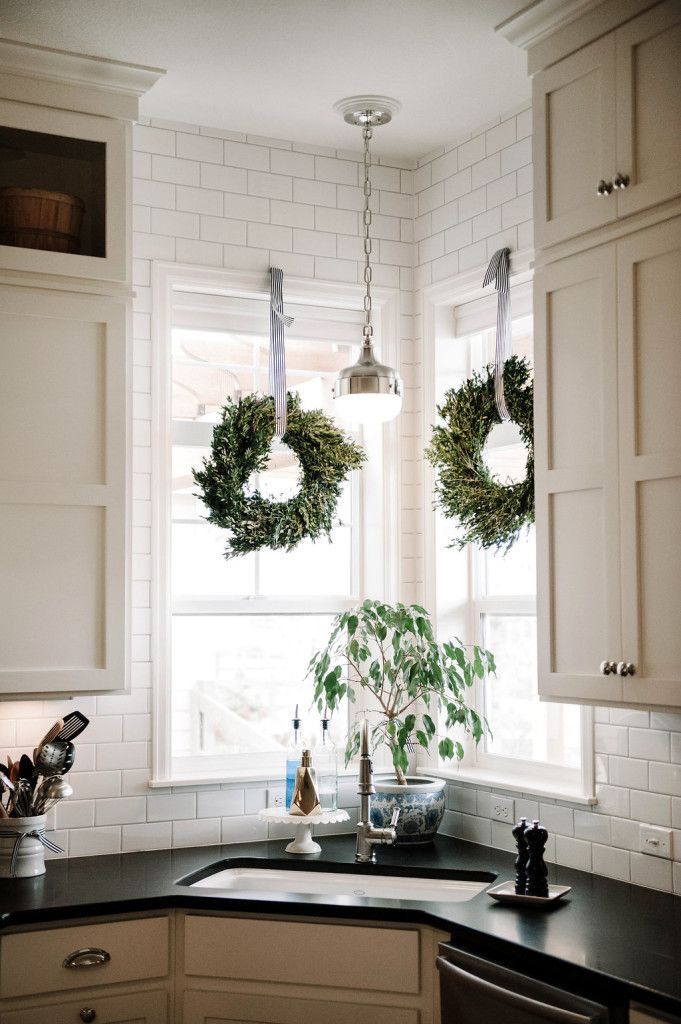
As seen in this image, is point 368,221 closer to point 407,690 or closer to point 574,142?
point 574,142

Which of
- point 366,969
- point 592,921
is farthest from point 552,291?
point 366,969

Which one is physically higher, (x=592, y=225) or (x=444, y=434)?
(x=592, y=225)

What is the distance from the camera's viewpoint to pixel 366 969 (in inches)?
105

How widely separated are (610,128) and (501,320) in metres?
0.90

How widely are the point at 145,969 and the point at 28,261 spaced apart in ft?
6.11

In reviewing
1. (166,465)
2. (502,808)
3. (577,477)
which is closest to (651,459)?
(577,477)

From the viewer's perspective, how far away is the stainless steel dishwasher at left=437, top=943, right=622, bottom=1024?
2.14 m

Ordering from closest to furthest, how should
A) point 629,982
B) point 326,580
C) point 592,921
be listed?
point 629,982
point 592,921
point 326,580

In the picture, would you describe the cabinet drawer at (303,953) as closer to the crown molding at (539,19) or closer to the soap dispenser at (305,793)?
the soap dispenser at (305,793)

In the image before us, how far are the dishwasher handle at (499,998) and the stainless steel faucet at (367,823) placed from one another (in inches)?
24.7

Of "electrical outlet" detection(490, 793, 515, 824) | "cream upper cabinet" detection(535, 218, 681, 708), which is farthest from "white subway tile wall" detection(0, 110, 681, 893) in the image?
"cream upper cabinet" detection(535, 218, 681, 708)

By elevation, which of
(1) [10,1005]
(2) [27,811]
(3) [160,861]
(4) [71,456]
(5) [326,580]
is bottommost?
(1) [10,1005]

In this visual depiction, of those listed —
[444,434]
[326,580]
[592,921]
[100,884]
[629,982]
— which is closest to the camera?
[629,982]

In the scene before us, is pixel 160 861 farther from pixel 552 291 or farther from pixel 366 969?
pixel 552 291
